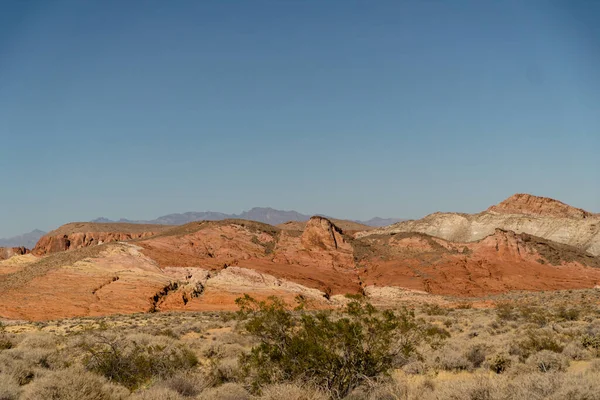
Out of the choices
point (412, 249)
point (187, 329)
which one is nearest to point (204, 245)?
point (412, 249)

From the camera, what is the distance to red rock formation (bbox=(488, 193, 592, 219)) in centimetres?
9288

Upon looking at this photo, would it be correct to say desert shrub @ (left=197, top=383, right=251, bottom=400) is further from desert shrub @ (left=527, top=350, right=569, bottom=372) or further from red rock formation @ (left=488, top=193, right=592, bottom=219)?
red rock formation @ (left=488, top=193, right=592, bottom=219)

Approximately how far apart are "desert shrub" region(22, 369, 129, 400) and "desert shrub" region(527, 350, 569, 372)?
36.9ft

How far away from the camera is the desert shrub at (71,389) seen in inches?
359

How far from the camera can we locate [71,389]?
9.27 meters

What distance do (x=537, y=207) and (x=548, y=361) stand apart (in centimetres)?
9198

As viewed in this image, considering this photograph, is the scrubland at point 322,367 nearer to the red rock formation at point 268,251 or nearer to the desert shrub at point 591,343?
the desert shrub at point 591,343

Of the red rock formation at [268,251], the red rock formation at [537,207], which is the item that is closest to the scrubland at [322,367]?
the red rock formation at [268,251]

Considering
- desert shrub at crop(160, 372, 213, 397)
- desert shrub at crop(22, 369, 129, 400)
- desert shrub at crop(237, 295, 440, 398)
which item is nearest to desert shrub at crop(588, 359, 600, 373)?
desert shrub at crop(237, 295, 440, 398)

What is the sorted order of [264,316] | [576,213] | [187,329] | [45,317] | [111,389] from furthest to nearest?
[576,213], [45,317], [187,329], [264,316], [111,389]

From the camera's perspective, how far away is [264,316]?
12500 mm

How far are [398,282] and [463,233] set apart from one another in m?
28.1

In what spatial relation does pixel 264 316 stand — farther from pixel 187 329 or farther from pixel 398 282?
pixel 398 282

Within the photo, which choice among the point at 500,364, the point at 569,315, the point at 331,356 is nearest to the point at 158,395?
the point at 331,356
